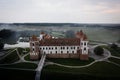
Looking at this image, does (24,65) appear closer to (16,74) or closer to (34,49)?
(16,74)

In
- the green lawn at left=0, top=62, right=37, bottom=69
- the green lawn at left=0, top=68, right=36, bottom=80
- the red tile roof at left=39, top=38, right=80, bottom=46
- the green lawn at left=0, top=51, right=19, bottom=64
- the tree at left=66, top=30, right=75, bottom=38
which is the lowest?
the green lawn at left=0, top=68, right=36, bottom=80

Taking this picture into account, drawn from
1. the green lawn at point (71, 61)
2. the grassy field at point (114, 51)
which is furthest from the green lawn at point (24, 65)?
the grassy field at point (114, 51)

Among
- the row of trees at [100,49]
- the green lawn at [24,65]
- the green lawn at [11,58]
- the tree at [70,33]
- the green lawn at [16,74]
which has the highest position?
the tree at [70,33]

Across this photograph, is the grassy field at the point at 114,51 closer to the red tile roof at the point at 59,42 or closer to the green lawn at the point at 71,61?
the green lawn at the point at 71,61

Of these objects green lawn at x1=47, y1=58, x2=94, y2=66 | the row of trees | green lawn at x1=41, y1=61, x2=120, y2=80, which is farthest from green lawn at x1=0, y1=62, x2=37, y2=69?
the row of trees

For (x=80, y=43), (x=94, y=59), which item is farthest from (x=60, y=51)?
(x=94, y=59)

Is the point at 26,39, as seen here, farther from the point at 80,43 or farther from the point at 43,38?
the point at 80,43

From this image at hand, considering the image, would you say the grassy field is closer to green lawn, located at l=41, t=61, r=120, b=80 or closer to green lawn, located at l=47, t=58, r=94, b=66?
green lawn, located at l=41, t=61, r=120, b=80
